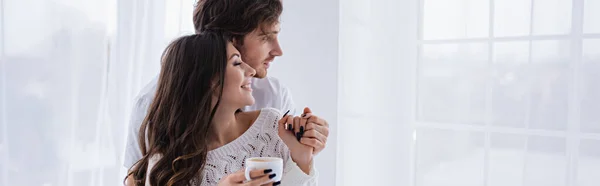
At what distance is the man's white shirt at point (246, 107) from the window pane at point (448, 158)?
2.50 ft

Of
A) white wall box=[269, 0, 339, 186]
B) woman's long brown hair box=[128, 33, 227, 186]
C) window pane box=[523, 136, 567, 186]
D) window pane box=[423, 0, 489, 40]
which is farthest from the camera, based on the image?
white wall box=[269, 0, 339, 186]

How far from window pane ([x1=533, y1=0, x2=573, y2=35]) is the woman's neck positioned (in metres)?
1.20

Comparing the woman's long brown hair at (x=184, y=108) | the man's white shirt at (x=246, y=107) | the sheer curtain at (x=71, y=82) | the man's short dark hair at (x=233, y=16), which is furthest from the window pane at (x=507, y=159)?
the sheer curtain at (x=71, y=82)

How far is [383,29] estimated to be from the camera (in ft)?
7.11

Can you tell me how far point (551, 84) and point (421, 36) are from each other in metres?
0.56

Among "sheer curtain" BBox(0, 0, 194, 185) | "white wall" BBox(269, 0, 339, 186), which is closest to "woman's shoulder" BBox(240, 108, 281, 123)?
"sheer curtain" BBox(0, 0, 194, 185)

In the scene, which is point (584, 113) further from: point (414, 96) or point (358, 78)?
point (358, 78)

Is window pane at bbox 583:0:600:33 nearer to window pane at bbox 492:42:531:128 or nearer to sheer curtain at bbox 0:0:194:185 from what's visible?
window pane at bbox 492:42:531:128

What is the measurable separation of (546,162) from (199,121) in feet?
4.37

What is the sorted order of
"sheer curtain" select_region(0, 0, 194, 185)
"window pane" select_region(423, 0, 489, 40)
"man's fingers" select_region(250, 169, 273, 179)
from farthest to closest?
"window pane" select_region(423, 0, 489, 40) → "sheer curtain" select_region(0, 0, 194, 185) → "man's fingers" select_region(250, 169, 273, 179)

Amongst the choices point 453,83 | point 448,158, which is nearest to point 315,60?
point 453,83

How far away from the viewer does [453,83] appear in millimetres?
2090

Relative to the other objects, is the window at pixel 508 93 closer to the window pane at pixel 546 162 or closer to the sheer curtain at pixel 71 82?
the window pane at pixel 546 162

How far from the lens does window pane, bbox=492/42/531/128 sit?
1.92 metres
